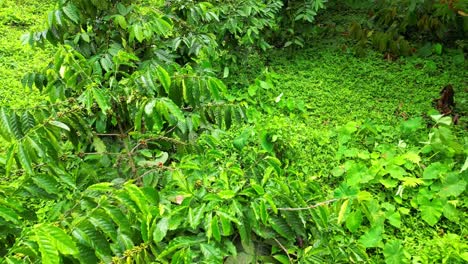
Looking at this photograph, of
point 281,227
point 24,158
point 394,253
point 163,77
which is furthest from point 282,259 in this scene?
point 394,253

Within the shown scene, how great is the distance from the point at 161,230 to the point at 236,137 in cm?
219

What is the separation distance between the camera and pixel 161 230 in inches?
51.7

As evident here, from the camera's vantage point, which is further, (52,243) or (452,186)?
(452,186)

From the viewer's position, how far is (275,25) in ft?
15.4

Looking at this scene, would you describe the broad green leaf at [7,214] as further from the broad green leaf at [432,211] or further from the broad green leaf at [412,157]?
the broad green leaf at [412,157]

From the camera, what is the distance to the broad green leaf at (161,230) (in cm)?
128

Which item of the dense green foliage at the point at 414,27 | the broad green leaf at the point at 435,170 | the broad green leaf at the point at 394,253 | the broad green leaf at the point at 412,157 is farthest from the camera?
the dense green foliage at the point at 414,27

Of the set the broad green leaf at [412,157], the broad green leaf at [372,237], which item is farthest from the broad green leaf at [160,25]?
the broad green leaf at [412,157]

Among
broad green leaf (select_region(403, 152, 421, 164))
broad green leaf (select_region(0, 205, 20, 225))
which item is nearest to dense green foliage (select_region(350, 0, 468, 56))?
broad green leaf (select_region(403, 152, 421, 164))

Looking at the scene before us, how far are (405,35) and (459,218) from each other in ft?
9.65

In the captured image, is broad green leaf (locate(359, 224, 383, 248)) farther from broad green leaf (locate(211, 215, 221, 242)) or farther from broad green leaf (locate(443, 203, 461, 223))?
broad green leaf (locate(211, 215, 221, 242))

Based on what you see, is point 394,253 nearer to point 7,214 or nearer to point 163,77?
point 163,77

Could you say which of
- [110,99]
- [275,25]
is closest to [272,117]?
[275,25]

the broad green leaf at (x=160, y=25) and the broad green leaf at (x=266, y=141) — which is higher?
the broad green leaf at (x=160, y=25)
